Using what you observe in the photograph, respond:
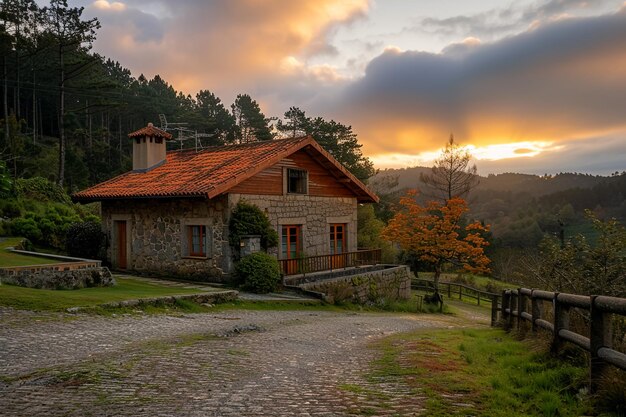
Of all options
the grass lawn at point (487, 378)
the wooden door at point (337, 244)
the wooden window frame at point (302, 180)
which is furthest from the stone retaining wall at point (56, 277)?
A: the grass lawn at point (487, 378)

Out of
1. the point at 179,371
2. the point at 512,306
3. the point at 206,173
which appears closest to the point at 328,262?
the point at 206,173

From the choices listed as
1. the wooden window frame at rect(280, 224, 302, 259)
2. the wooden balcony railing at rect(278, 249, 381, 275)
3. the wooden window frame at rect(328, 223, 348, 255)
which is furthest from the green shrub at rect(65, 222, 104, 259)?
the wooden window frame at rect(328, 223, 348, 255)

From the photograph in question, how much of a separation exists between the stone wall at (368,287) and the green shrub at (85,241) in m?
10.9

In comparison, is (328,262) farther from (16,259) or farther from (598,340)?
(598,340)

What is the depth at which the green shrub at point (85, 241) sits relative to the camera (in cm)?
2448

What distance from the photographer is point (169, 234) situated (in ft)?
71.4

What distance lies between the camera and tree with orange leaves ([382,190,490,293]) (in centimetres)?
2908

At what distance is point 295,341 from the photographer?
10.6 metres

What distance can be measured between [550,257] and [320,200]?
13432 millimetres

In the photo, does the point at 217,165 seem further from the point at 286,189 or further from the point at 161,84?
the point at 161,84

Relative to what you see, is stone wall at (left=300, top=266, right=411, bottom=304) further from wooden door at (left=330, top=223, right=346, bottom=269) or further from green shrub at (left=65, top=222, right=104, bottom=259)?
green shrub at (left=65, top=222, right=104, bottom=259)

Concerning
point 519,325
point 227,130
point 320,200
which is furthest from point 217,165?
point 227,130

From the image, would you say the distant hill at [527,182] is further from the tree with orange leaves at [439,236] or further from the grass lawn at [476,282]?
the tree with orange leaves at [439,236]

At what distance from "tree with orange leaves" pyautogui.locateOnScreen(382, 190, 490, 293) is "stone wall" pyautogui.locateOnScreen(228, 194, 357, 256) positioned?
5.06 meters
